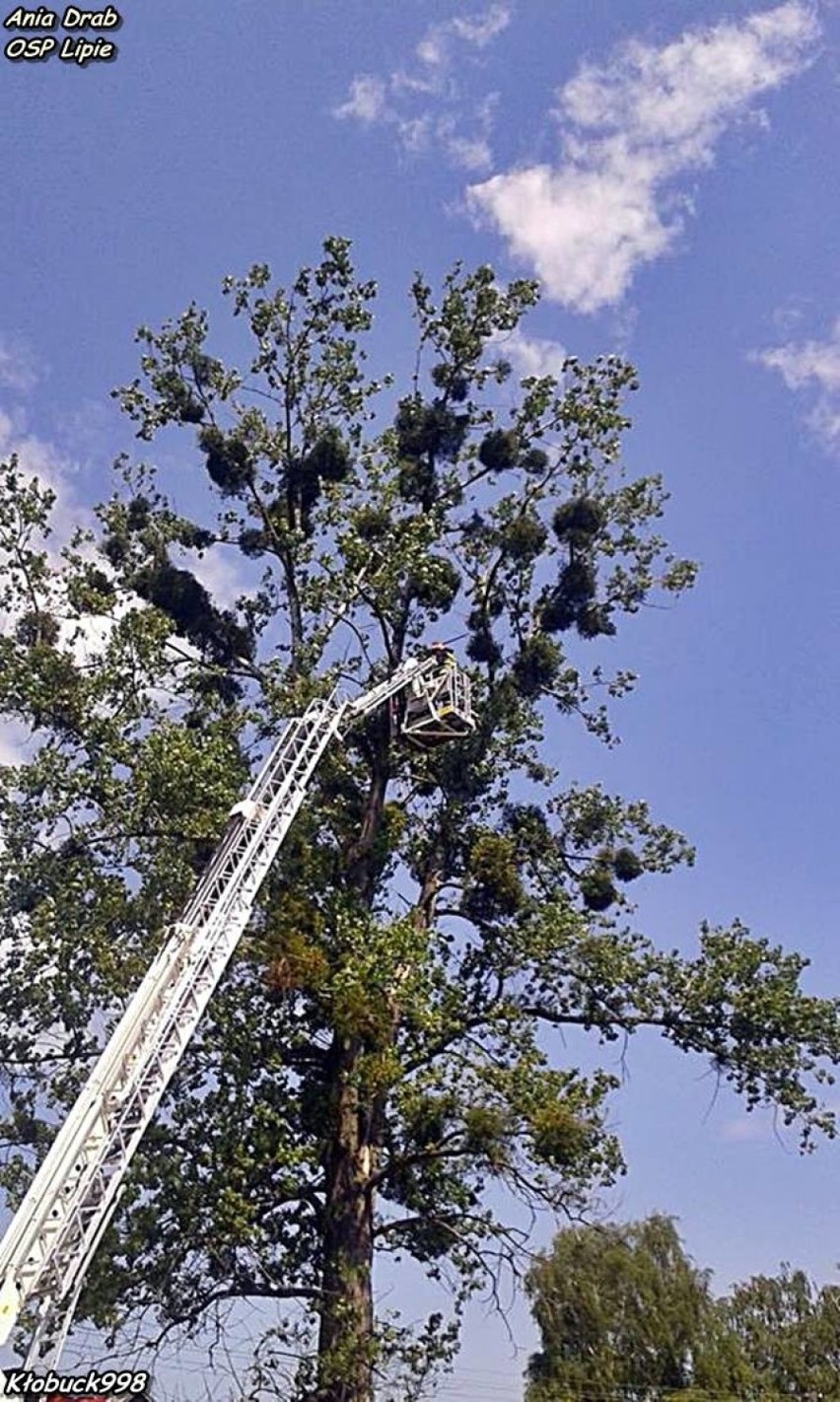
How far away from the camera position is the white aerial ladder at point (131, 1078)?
934 cm

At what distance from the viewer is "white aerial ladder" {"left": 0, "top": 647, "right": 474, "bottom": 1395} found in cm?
934

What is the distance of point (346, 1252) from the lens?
574 inches

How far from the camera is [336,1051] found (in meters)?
15.7

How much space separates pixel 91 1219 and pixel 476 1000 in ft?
26.7

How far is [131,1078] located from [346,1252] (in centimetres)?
592

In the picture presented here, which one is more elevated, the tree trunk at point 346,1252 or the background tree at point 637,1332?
the background tree at point 637,1332

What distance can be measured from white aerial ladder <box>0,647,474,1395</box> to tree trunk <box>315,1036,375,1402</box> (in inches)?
153

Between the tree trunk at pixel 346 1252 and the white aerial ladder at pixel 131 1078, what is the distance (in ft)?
12.7

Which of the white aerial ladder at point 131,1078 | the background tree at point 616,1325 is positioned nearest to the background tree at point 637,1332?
the background tree at point 616,1325

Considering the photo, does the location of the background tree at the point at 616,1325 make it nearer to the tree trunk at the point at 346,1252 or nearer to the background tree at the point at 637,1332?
the background tree at the point at 637,1332

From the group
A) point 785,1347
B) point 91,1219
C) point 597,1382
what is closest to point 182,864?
point 91,1219

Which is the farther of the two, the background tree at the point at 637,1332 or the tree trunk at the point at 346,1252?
the background tree at the point at 637,1332

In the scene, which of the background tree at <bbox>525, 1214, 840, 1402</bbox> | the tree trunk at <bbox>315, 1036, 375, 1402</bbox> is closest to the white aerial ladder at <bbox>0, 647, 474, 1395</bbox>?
the tree trunk at <bbox>315, 1036, 375, 1402</bbox>

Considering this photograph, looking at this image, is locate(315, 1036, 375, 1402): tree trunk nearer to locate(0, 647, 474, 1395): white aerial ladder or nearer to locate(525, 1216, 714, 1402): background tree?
locate(0, 647, 474, 1395): white aerial ladder
